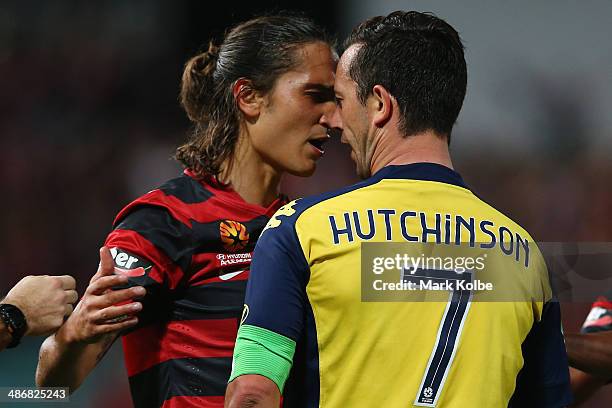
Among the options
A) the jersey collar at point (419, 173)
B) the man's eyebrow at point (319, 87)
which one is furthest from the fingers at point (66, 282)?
the jersey collar at point (419, 173)

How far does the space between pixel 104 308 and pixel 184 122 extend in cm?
489

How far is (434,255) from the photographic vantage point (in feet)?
6.62

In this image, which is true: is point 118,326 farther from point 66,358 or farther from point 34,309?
point 34,309

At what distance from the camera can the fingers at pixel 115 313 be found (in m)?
2.46

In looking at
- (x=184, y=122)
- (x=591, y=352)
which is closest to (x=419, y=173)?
(x=591, y=352)

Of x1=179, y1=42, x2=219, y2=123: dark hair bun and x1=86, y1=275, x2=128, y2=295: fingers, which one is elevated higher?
x1=179, y1=42, x2=219, y2=123: dark hair bun

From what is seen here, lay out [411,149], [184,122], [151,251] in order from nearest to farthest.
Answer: [411,149] < [151,251] < [184,122]

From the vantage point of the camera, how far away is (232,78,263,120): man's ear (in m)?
2.99

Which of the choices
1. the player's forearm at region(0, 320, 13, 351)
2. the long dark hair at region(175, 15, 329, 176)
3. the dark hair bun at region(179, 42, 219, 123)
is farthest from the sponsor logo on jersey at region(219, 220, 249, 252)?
the player's forearm at region(0, 320, 13, 351)

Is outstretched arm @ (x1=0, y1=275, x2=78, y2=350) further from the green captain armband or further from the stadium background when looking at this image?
the stadium background

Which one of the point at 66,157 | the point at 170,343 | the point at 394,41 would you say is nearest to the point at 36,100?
the point at 66,157

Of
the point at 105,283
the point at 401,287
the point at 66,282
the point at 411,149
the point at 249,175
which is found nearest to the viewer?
the point at 401,287

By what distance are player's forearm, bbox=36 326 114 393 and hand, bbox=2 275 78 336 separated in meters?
0.10

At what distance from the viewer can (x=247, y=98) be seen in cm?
300
